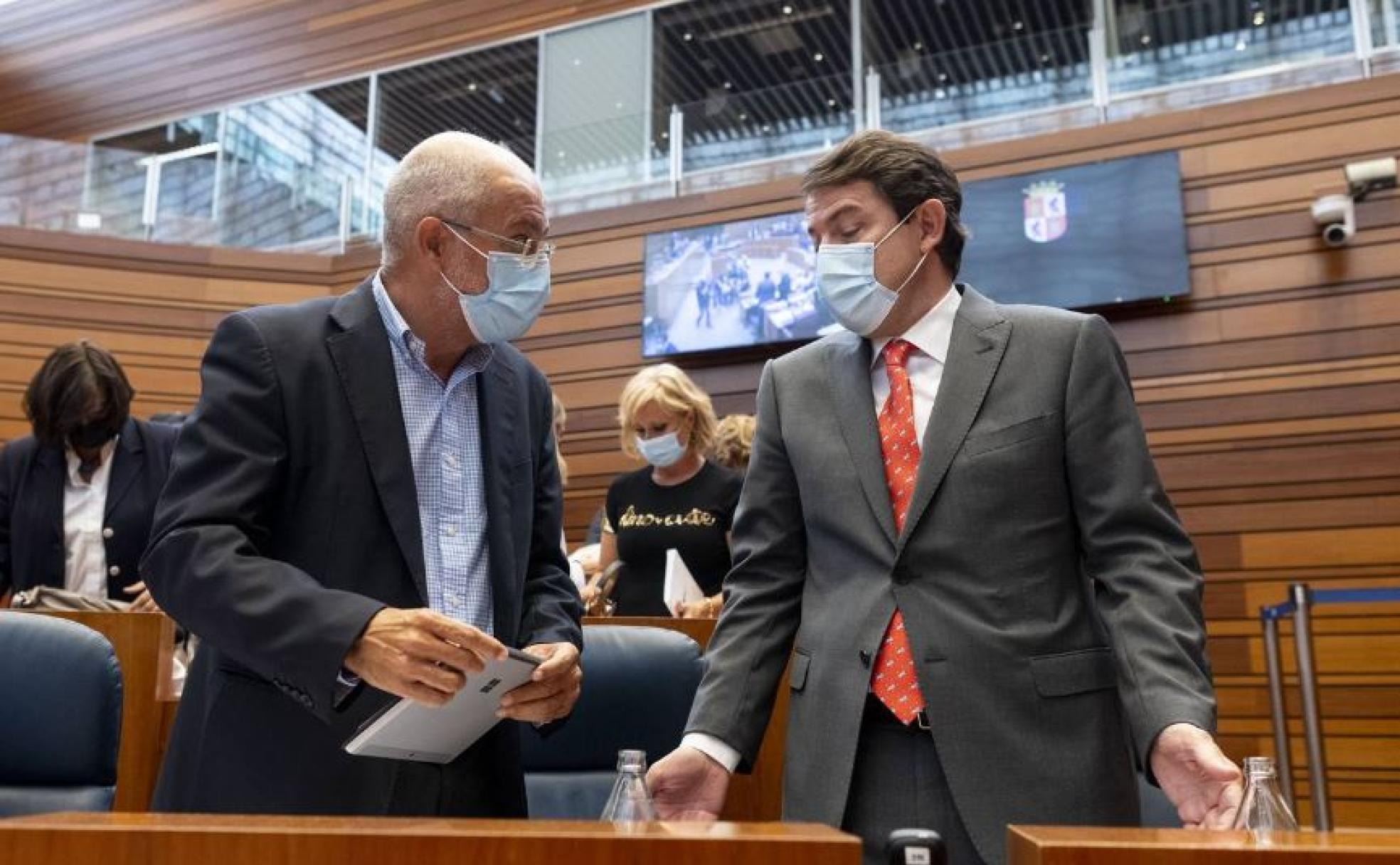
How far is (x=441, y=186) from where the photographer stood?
1744 millimetres

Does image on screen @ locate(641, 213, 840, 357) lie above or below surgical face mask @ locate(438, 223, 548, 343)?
above

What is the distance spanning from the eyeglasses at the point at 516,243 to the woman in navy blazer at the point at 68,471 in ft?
6.63

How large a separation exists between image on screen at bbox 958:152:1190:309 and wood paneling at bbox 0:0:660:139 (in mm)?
3451

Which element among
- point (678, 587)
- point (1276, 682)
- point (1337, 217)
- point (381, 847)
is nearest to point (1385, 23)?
point (1337, 217)

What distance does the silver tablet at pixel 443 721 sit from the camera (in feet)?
4.38

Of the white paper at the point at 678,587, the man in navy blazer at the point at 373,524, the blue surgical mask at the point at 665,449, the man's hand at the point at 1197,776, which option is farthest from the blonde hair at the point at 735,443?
the man's hand at the point at 1197,776

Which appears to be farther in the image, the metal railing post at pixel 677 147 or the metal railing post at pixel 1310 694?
the metal railing post at pixel 677 147

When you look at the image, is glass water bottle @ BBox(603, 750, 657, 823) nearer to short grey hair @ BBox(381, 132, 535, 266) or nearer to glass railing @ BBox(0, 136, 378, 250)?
short grey hair @ BBox(381, 132, 535, 266)

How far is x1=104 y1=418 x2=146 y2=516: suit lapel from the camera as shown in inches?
136

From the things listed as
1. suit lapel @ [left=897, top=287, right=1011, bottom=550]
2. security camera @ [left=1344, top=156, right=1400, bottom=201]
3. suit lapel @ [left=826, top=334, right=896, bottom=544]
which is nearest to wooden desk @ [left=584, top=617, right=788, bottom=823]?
suit lapel @ [left=826, top=334, right=896, bottom=544]

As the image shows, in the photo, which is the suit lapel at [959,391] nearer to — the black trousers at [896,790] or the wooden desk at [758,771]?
the black trousers at [896,790]

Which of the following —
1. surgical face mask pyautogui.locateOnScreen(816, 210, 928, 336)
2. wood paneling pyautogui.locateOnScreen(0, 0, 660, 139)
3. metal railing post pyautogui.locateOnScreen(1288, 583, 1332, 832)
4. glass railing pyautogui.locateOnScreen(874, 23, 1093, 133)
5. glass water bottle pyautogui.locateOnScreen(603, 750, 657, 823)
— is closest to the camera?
glass water bottle pyautogui.locateOnScreen(603, 750, 657, 823)

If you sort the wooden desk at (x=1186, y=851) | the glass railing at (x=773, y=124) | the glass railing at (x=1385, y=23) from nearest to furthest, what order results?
the wooden desk at (x=1186, y=851), the glass railing at (x=1385, y=23), the glass railing at (x=773, y=124)

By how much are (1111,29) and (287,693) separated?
6576 millimetres
